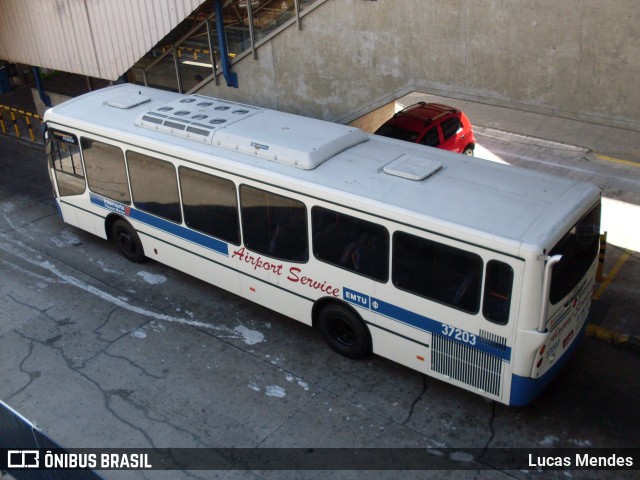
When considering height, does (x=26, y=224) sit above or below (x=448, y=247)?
below

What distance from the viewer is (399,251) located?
328 inches

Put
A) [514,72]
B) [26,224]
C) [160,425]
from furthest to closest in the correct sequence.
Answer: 1. [26,224]
2. [514,72]
3. [160,425]

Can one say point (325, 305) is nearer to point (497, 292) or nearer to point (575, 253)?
point (497, 292)

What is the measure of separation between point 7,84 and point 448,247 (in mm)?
19121

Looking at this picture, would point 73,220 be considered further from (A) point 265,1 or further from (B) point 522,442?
(B) point 522,442

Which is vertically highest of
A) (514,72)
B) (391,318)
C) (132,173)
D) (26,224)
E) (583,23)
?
(583,23)

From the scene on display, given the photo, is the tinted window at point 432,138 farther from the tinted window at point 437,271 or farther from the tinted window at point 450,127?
the tinted window at point 437,271

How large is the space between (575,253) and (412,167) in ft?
7.32

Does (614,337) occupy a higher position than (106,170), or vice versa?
(106,170)

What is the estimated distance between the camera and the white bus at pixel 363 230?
7.66 m

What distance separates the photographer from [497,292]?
7.59 meters

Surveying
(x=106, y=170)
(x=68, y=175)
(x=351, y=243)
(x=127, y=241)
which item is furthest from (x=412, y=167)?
(x=68, y=175)

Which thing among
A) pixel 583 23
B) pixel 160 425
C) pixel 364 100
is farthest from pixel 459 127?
pixel 160 425

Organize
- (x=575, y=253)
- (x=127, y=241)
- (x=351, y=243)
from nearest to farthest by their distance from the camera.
→ (x=575, y=253)
(x=351, y=243)
(x=127, y=241)
